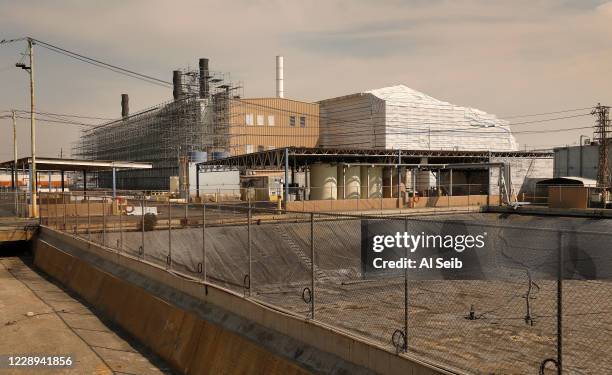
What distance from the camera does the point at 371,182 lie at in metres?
54.5

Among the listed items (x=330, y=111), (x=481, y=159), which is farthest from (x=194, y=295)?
(x=330, y=111)

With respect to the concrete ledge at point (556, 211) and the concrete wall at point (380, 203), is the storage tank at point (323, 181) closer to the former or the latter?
the concrete wall at point (380, 203)

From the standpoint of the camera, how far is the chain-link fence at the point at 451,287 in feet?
31.0

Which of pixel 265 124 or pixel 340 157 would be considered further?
pixel 265 124

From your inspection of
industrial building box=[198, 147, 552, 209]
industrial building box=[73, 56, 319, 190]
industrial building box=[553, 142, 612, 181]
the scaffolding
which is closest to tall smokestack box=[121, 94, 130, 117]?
the scaffolding

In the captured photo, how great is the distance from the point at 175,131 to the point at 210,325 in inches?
2968

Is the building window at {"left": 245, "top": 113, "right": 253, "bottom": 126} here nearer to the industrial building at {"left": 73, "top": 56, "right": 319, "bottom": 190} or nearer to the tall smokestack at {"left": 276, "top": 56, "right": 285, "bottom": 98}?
the industrial building at {"left": 73, "top": 56, "right": 319, "bottom": 190}

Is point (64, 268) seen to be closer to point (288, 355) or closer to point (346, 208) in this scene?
point (288, 355)

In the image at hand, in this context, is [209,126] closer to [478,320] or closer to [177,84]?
[177,84]

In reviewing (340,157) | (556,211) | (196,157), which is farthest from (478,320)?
(196,157)

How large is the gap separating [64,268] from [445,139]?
7476cm

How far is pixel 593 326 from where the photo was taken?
42.2 ft

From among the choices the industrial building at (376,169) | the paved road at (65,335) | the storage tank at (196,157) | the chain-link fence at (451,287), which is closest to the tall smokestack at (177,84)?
the storage tank at (196,157)

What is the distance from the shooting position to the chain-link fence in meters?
9.45
